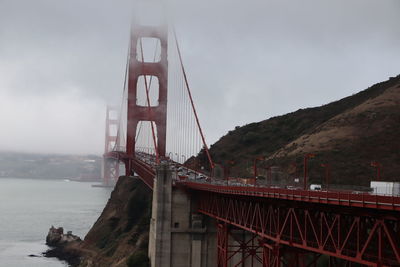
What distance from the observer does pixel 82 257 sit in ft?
261

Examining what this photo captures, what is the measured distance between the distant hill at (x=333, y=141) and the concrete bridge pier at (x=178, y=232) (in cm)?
720

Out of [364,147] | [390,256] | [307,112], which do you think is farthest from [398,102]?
[390,256]

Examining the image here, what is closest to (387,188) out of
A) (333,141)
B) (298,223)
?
(298,223)

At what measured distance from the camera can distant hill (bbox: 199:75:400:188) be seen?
69062 millimetres

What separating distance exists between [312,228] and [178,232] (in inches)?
933

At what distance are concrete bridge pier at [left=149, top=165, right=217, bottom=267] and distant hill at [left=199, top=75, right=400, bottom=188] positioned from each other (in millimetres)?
7204

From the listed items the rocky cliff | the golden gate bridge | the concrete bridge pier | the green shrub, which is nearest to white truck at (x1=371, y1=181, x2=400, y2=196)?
the golden gate bridge

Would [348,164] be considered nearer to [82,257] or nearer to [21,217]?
[82,257]

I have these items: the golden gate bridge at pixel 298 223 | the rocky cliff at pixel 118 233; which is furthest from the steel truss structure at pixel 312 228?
the rocky cliff at pixel 118 233

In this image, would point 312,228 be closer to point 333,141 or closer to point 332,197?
point 332,197

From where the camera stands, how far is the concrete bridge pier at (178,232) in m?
49.9

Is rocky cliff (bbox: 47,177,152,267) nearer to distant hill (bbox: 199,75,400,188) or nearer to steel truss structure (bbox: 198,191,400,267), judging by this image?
distant hill (bbox: 199,75,400,188)

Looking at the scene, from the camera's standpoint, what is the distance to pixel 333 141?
7962 cm

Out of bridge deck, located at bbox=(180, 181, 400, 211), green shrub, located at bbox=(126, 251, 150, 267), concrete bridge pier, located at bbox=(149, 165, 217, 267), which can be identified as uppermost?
bridge deck, located at bbox=(180, 181, 400, 211)
